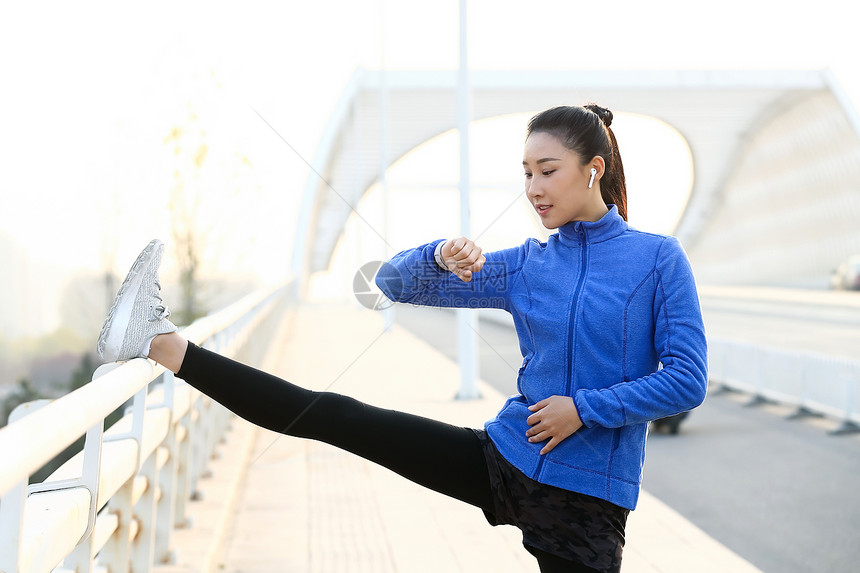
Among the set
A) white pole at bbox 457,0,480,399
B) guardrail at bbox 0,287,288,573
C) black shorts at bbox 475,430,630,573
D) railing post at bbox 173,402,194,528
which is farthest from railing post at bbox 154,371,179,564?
white pole at bbox 457,0,480,399

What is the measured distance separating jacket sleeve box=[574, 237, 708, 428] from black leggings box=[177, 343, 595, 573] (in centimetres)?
34

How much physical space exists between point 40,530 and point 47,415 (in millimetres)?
290

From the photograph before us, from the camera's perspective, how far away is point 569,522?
1.99m

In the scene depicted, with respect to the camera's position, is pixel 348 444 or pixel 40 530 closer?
pixel 40 530

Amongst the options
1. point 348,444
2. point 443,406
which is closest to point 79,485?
point 348,444

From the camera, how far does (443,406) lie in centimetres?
845

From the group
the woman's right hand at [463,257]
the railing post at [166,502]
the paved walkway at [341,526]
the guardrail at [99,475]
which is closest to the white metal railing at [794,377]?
the paved walkway at [341,526]

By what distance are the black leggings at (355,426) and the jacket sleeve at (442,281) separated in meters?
0.27

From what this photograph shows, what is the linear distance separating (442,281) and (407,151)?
37.3 metres

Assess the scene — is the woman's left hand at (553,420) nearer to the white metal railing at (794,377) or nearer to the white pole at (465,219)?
the white metal railing at (794,377)

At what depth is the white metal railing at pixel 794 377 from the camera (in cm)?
812

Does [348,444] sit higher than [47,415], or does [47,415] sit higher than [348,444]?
[47,415]

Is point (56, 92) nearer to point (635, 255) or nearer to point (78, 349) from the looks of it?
point (78, 349)

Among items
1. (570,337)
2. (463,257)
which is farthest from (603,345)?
(463,257)
